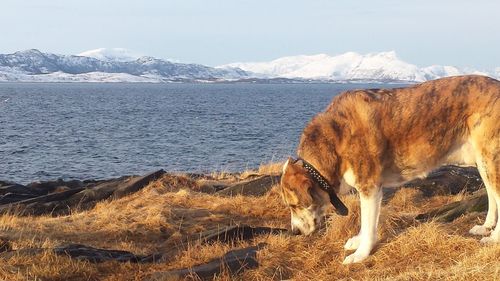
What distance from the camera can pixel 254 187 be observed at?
49.2 feet

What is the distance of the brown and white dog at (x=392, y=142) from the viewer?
746 centimetres

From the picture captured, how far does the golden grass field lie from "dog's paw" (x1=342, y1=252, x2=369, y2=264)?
0.07 meters

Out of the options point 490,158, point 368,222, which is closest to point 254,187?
point 368,222

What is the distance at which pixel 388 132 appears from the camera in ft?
25.0

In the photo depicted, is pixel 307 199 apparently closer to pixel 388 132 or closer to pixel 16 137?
pixel 388 132

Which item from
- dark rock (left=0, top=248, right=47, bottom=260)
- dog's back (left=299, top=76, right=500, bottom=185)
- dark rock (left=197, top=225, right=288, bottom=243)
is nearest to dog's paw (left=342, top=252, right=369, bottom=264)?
dog's back (left=299, top=76, right=500, bottom=185)

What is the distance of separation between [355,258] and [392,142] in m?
1.51

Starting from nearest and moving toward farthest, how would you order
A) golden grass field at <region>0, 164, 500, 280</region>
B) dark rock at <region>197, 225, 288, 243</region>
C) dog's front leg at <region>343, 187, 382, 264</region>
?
golden grass field at <region>0, 164, 500, 280</region>, dog's front leg at <region>343, 187, 382, 264</region>, dark rock at <region>197, 225, 288, 243</region>

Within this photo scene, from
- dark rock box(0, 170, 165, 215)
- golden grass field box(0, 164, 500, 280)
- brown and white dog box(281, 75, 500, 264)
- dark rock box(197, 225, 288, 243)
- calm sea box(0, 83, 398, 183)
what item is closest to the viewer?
golden grass field box(0, 164, 500, 280)

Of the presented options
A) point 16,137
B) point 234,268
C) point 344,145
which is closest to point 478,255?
point 344,145

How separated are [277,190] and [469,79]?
6.56 metres

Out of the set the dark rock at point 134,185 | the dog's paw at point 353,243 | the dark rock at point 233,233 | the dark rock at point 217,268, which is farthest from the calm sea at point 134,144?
the dog's paw at point 353,243

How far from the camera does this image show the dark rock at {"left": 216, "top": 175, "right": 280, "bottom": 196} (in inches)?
582

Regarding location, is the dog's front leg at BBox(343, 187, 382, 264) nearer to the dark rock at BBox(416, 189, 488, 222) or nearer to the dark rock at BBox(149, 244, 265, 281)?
the dark rock at BBox(149, 244, 265, 281)
